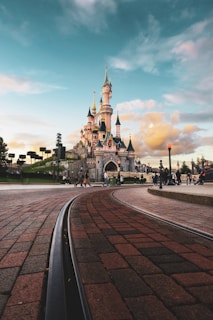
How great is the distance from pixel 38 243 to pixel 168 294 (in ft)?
6.31

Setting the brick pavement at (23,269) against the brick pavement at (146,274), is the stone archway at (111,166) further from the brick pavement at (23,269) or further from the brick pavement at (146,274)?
the brick pavement at (146,274)

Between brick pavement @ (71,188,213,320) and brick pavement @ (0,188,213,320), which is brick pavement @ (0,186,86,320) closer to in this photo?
brick pavement @ (0,188,213,320)

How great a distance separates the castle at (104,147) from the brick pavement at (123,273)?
8091 cm

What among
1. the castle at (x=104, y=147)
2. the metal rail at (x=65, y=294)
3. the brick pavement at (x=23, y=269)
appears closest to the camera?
the metal rail at (x=65, y=294)

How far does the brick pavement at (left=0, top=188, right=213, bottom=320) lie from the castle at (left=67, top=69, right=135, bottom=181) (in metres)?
80.9

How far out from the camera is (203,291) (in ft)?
5.76

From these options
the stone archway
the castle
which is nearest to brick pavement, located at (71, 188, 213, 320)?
the castle

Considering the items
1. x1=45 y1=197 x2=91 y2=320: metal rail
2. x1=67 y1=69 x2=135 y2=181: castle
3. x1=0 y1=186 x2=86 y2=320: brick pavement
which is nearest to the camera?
x1=45 y1=197 x2=91 y2=320: metal rail

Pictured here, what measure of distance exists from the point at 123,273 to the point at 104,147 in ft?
307

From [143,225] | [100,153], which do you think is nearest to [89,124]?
[100,153]

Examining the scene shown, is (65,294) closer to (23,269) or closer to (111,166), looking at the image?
(23,269)

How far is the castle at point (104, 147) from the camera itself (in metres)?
92.8

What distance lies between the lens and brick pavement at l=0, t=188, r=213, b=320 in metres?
1.50

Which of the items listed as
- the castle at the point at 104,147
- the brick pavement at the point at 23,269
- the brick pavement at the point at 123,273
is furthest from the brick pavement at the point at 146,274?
the castle at the point at 104,147
